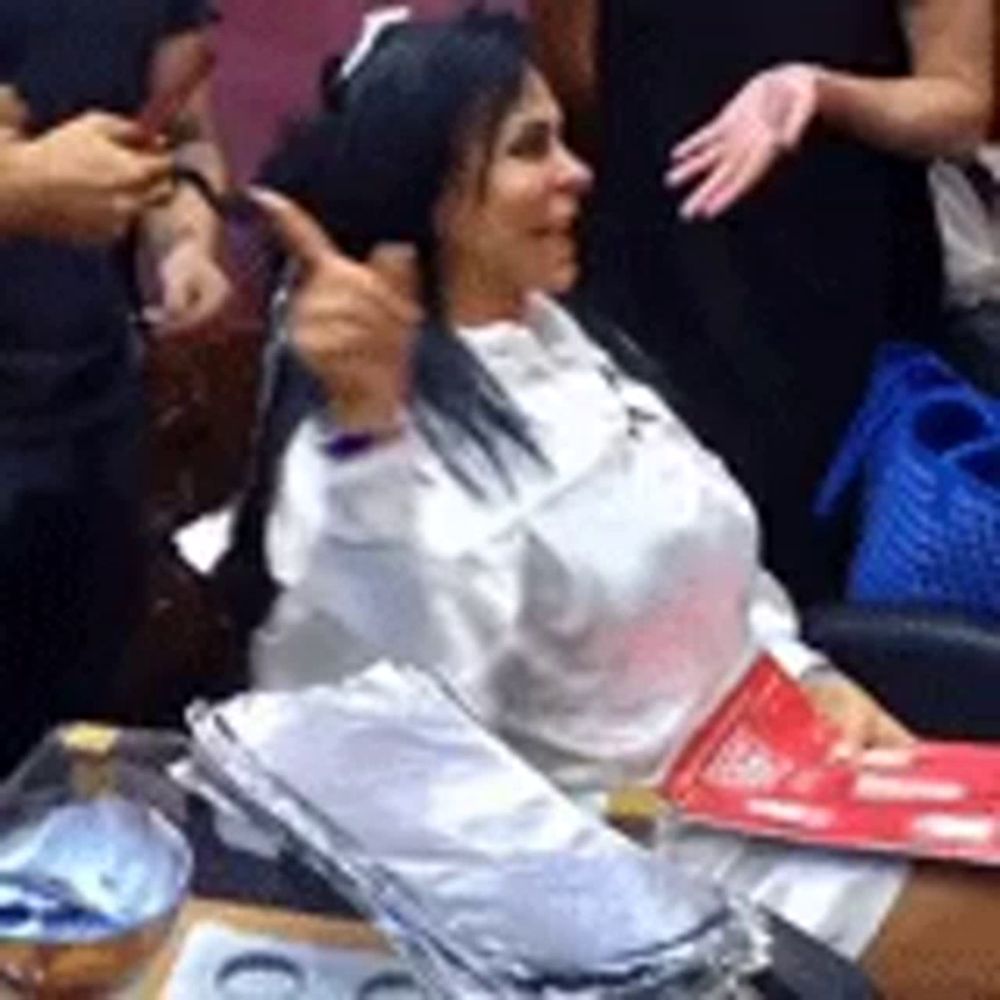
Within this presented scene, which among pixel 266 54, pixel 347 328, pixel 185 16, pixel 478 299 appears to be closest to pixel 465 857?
pixel 347 328

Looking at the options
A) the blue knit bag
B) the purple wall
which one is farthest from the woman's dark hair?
the purple wall

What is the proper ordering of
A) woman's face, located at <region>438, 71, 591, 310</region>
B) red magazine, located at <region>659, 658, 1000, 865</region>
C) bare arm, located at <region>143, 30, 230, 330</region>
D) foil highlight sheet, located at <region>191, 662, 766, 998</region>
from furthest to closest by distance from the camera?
bare arm, located at <region>143, 30, 230, 330</region> < woman's face, located at <region>438, 71, 591, 310</region> < red magazine, located at <region>659, 658, 1000, 865</region> < foil highlight sheet, located at <region>191, 662, 766, 998</region>

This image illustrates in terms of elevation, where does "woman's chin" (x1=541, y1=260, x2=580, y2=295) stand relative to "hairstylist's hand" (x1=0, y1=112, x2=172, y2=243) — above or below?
below

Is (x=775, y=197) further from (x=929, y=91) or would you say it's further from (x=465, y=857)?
(x=465, y=857)

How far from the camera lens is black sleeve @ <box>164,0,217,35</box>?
2.04m

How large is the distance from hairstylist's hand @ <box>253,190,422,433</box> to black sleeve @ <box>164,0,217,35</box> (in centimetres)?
39

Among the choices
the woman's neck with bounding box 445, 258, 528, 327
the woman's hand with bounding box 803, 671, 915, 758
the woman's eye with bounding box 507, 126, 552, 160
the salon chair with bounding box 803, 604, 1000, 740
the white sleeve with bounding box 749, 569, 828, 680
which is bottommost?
the salon chair with bounding box 803, 604, 1000, 740

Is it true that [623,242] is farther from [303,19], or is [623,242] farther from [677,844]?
[677,844]

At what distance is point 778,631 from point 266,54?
1.05 m

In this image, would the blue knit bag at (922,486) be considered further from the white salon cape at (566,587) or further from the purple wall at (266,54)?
the purple wall at (266,54)

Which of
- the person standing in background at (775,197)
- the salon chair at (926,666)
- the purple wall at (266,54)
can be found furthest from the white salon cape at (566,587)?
the purple wall at (266,54)

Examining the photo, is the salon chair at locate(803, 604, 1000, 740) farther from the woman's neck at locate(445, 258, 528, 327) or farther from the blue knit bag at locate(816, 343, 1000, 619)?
the woman's neck at locate(445, 258, 528, 327)

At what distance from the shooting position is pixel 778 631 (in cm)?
200

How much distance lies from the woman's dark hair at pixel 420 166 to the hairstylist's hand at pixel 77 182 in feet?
0.30
